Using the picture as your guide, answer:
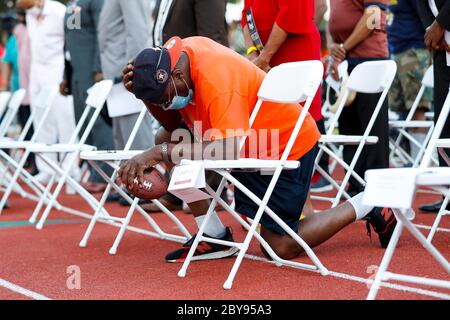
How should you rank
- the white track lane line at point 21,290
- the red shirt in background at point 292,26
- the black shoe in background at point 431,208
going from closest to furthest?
the white track lane line at point 21,290 → the red shirt in background at point 292,26 → the black shoe in background at point 431,208

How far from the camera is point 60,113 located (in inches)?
377

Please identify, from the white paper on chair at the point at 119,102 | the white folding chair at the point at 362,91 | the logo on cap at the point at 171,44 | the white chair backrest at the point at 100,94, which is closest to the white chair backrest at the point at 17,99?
the white paper on chair at the point at 119,102

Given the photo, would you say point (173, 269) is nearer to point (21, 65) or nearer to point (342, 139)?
point (342, 139)

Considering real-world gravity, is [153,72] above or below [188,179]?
above

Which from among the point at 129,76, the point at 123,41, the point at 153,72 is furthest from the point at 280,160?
the point at 123,41

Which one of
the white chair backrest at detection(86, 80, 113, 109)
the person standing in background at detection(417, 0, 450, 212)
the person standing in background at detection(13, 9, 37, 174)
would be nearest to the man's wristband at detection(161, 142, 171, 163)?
the person standing in background at detection(417, 0, 450, 212)

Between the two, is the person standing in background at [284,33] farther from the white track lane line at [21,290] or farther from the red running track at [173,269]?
the white track lane line at [21,290]

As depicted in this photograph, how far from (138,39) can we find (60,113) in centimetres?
287

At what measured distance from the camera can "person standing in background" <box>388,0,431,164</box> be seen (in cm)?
823

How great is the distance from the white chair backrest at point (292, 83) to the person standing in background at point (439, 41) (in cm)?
129

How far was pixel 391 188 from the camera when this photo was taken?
2.90 meters

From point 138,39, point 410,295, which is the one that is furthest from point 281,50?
point 410,295

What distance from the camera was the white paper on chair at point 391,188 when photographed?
282 cm

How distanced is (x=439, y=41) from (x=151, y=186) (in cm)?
227
